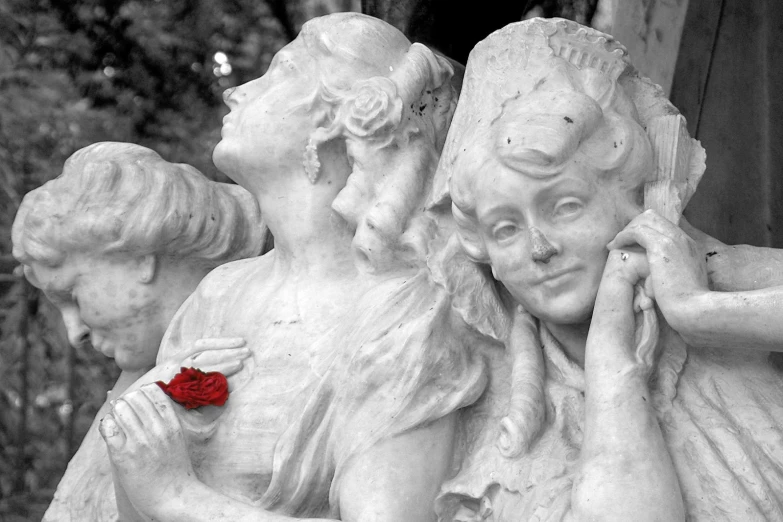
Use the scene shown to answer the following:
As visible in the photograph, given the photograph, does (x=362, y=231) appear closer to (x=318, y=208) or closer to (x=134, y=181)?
(x=318, y=208)

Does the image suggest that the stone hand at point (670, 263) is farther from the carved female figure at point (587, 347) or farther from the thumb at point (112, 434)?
the thumb at point (112, 434)

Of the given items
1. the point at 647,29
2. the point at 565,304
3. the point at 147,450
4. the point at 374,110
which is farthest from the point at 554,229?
the point at 647,29

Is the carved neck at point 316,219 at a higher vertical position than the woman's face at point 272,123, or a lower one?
lower

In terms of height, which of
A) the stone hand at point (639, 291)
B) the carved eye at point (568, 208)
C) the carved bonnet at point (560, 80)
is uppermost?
the carved bonnet at point (560, 80)

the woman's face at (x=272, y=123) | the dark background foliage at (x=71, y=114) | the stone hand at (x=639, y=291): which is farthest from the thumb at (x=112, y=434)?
the dark background foliage at (x=71, y=114)

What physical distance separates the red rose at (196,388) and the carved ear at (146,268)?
544 mm

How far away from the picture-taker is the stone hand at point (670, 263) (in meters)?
2.84

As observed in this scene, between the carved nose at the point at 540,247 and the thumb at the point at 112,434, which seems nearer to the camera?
the carved nose at the point at 540,247

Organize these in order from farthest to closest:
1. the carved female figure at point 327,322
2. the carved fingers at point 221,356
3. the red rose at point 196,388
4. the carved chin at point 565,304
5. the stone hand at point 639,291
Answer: the carved fingers at point 221,356
the red rose at point 196,388
the carved female figure at point 327,322
the carved chin at point 565,304
the stone hand at point 639,291

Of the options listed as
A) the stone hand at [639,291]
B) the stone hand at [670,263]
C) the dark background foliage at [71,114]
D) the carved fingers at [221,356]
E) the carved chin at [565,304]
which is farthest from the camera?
the dark background foliage at [71,114]

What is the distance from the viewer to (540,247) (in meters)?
2.98

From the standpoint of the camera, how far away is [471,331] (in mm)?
3309

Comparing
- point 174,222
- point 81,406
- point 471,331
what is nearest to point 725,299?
point 471,331

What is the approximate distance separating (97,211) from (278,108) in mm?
594
